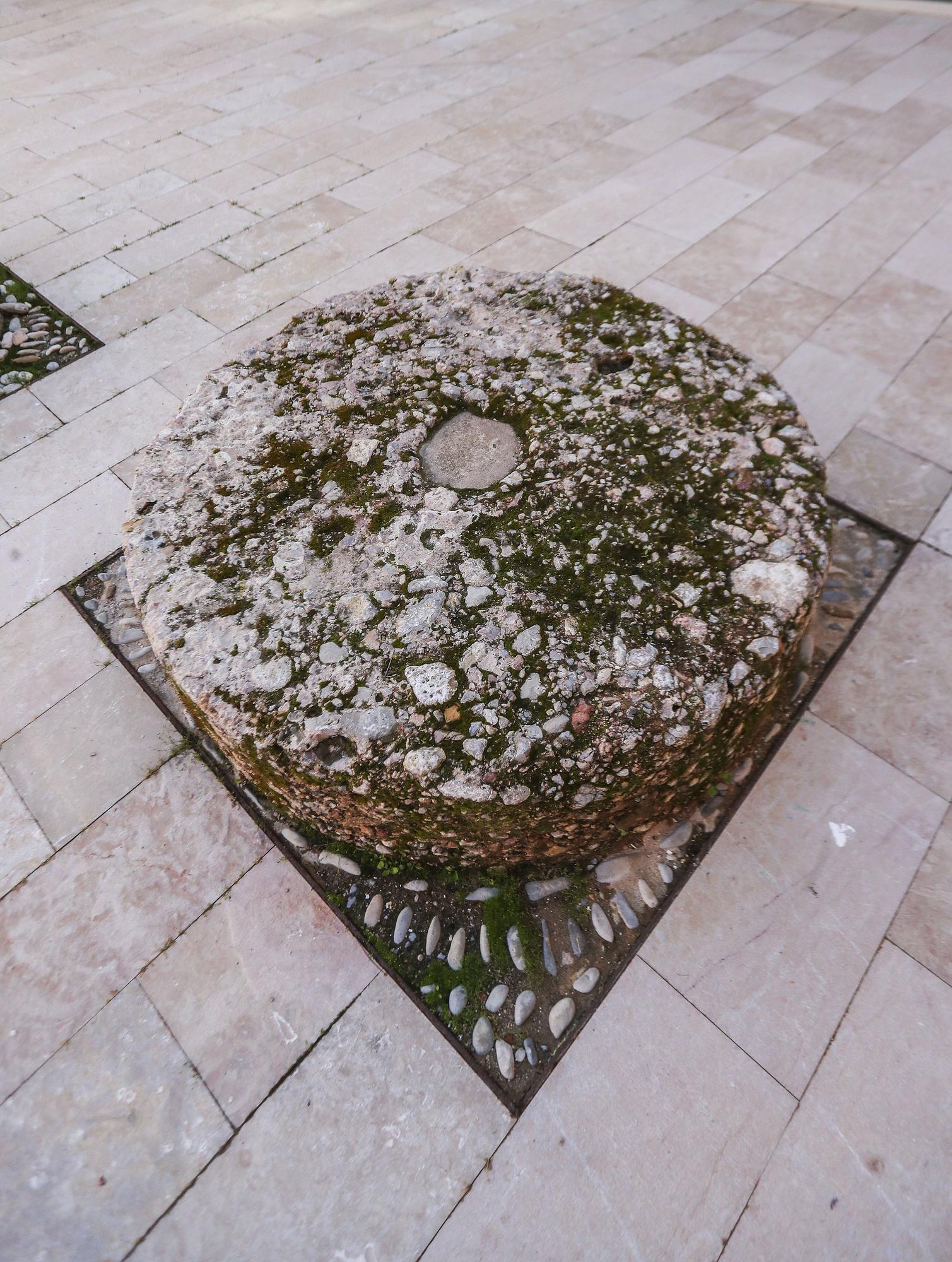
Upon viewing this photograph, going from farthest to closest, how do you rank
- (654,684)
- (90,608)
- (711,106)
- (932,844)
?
1. (711,106)
2. (90,608)
3. (932,844)
4. (654,684)

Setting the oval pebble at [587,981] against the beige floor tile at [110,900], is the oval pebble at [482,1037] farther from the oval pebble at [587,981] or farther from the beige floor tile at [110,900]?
the beige floor tile at [110,900]

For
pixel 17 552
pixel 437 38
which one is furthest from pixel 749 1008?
pixel 437 38

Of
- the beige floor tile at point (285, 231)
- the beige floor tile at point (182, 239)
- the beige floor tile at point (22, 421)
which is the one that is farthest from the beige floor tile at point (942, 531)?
the beige floor tile at point (182, 239)

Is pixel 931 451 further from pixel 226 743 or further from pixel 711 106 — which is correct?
pixel 711 106

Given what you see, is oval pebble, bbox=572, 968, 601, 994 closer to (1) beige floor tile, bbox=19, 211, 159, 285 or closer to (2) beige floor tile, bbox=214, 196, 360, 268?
(2) beige floor tile, bbox=214, 196, 360, 268

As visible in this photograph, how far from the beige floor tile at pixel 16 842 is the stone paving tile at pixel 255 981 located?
683 mm

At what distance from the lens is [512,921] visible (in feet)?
8.05

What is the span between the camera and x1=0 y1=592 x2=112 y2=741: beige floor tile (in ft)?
10.2

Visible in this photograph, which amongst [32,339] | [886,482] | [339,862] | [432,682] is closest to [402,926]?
[339,862]

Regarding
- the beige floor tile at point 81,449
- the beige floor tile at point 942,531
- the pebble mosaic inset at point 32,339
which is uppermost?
the pebble mosaic inset at point 32,339

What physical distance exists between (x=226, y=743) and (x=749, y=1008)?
1.92 m

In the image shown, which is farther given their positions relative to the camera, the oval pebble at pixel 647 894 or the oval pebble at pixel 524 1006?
the oval pebble at pixel 647 894

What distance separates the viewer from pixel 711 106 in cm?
652

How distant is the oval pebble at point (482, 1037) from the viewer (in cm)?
225
